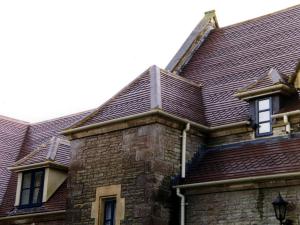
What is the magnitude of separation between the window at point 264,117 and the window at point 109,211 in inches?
198

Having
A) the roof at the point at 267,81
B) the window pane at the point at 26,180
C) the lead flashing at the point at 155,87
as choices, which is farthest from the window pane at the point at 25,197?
the roof at the point at 267,81

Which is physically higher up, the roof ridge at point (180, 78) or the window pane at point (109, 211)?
the roof ridge at point (180, 78)

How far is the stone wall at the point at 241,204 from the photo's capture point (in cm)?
1678

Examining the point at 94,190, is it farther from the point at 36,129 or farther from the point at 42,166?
the point at 36,129

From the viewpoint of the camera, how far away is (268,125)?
64.3ft

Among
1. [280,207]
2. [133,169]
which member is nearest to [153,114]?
[133,169]

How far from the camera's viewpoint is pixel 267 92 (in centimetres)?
1975

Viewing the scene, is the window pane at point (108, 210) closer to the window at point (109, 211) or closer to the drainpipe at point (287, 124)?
the window at point (109, 211)

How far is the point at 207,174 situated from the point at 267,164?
197cm

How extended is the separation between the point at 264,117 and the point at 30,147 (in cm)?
1343

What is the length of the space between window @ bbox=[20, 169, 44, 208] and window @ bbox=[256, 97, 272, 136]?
364 inches

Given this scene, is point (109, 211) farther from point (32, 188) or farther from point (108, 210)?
point (32, 188)

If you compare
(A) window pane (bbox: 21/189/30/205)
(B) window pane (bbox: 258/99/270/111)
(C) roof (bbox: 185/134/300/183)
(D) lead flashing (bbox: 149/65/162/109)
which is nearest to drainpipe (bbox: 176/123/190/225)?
(C) roof (bbox: 185/134/300/183)

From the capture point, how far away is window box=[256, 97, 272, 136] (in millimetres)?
19569
